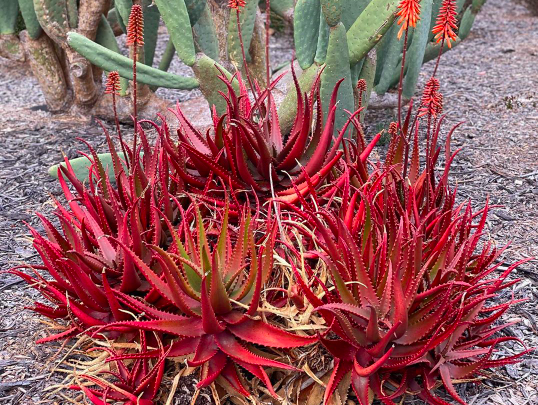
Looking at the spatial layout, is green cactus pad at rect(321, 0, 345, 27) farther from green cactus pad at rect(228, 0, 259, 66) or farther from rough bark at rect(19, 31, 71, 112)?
rough bark at rect(19, 31, 71, 112)

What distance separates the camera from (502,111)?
181 inches

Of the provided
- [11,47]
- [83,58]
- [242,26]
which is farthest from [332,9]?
[11,47]

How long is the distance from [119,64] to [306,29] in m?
1.10

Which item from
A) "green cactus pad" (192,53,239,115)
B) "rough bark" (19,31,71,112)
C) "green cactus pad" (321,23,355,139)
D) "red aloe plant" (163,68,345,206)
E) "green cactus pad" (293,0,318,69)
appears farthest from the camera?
"rough bark" (19,31,71,112)

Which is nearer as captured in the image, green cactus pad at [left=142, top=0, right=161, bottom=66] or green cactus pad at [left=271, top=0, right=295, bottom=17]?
green cactus pad at [left=142, top=0, right=161, bottom=66]

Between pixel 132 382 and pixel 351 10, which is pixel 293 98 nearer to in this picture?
pixel 351 10

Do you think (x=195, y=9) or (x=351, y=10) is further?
(x=195, y=9)

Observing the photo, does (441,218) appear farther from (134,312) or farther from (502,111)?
(502,111)

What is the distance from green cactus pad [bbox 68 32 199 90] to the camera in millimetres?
3434

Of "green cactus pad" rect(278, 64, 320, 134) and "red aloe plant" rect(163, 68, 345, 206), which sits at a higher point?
"green cactus pad" rect(278, 64, 320, 134)

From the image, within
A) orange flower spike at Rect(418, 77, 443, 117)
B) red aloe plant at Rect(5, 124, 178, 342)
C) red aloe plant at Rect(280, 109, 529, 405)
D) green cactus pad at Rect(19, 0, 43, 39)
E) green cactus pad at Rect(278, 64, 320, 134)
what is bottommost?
red aloe plant at Rect(5, 124, 178, 342)

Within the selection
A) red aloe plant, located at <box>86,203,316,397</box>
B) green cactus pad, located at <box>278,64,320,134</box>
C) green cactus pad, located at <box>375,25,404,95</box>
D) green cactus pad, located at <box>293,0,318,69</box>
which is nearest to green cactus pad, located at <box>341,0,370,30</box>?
green cactus pad, located at <box>293,0,318,69</box>

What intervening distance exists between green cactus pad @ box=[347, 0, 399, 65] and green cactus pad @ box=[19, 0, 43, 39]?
2.59m

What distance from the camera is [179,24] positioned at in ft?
10.9
